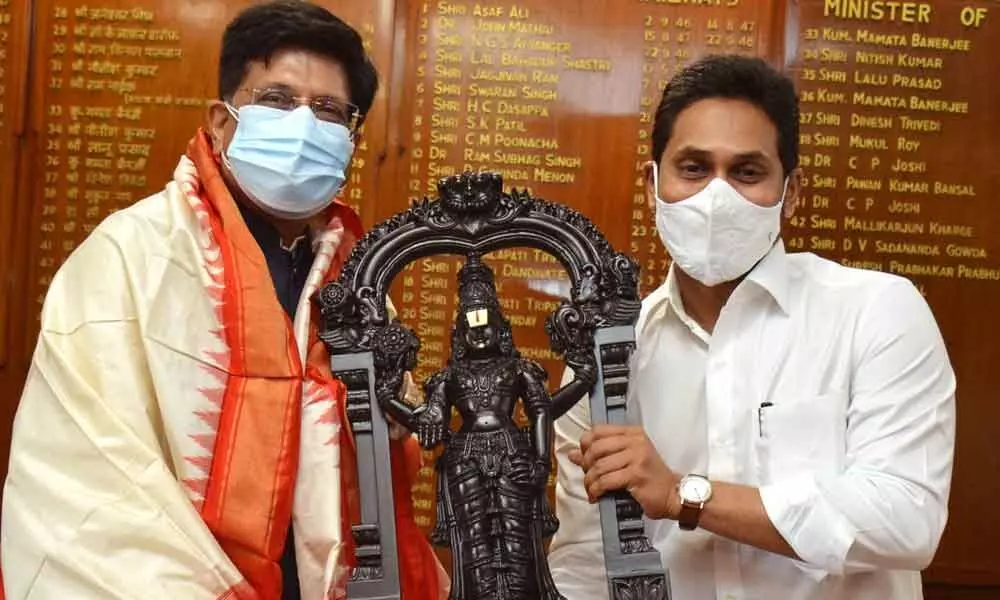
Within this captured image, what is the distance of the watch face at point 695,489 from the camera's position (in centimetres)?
141

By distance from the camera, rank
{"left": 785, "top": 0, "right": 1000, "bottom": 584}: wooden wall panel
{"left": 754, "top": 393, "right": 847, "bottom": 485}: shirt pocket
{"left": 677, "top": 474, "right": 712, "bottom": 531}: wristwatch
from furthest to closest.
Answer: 1. {"left": 785, "top": 0, "right": 1000, "bottom": 584}: wooden wall panel
2. {"left": 754, "top": 393, "right": 847, "bottom": 485}: shirt pocket
3. {"left": 677, "top": 474, "right": 712, "bottom": 531}: wristwatch

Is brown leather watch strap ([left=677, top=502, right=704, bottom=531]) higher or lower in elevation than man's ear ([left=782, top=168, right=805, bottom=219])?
lower

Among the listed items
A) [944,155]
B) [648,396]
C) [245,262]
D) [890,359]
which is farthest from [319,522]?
[944,155]

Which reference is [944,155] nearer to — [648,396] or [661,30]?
[661,30]

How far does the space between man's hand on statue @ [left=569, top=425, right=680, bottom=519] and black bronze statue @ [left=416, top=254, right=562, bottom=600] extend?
0.08 metres

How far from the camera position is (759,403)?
156cm

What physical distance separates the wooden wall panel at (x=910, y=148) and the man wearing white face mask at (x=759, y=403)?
114cm

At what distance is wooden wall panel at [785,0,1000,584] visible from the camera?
2.70 metres

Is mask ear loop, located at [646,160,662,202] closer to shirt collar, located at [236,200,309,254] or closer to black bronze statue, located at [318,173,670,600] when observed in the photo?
black bronze statue, located at [318,173,670,600]

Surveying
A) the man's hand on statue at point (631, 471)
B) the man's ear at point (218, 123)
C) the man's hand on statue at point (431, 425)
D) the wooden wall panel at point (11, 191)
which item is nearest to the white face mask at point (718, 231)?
the man's hand on statue at point (631, 471)

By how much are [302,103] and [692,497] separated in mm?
950

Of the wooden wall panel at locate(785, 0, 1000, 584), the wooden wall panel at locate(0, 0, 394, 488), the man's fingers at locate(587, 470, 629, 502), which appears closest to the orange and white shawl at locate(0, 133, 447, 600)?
the man's fingers at locate(587, 470, 629, 502)

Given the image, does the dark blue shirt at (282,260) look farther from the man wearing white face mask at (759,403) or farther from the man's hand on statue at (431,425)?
the man wearing white face mask at (759,403)

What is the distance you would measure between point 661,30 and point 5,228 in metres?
2.08
